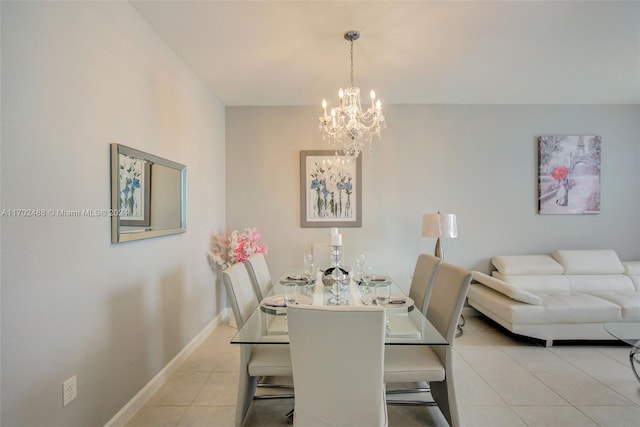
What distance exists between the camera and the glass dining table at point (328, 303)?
5.33 feet

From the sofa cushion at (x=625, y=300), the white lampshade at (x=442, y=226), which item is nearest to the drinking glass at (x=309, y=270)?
the white lampshade at (x=442, y=226)

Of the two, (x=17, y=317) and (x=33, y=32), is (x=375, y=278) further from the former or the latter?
(x=33, y=32)

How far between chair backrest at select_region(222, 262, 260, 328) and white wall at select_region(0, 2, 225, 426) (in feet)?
2.25

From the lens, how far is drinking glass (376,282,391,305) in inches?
79.7

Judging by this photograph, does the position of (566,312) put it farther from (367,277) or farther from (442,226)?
(367,277)

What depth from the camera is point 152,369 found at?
89.7 inches

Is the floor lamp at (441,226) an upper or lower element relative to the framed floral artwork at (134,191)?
lower

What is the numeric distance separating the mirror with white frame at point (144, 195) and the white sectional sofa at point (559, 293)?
328 cm

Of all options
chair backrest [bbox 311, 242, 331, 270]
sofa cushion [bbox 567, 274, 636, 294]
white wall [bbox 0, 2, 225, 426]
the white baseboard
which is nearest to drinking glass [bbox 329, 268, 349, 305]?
chair backrest [bbox 311, 242, 331, 270]

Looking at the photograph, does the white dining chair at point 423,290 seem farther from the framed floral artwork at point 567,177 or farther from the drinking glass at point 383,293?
the framed floral artwork at point 567,177

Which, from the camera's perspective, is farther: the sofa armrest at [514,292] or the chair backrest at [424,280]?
the sofa armrest at [514,292]

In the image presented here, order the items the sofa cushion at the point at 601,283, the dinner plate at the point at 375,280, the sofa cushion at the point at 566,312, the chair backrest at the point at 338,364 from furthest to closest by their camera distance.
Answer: the sofa cushion at the point at 601,283, the sofa cushion at the point at 566,312, the dinner plate at the point at 375,280, the chair backrest at the point at 338,364

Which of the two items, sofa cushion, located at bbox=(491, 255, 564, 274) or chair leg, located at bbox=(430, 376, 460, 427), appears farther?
sofa cushion, located at bbox=(491, 255, 564, 274)

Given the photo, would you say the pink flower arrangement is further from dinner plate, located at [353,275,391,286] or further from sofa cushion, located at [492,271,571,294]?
sofa cushion, located at [492,271,571,294]
